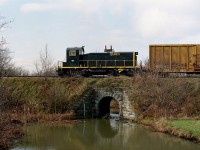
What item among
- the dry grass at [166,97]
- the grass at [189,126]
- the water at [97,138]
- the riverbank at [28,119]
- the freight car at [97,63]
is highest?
the freight car at [97,63]

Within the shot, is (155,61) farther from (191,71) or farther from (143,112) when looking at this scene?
(143,112)

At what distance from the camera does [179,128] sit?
935 inches

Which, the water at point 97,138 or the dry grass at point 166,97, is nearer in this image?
the water at point 97,138

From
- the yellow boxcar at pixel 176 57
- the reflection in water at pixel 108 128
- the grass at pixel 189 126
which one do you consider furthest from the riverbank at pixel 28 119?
the yellow boxcar at pixel 176 57

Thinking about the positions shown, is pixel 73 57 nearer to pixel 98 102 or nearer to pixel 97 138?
pixel 98 102

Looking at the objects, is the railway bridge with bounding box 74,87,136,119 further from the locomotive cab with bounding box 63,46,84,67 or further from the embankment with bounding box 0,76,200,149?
the locomotive cab with bounding box 63,46,84,67

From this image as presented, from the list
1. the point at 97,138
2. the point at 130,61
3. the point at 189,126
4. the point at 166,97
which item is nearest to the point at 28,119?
the point at 97,138

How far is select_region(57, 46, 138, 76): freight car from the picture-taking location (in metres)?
37.6

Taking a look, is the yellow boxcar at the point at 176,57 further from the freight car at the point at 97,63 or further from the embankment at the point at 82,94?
the embankment at the point at 82,94

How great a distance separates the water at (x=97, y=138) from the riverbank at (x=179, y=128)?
538mm

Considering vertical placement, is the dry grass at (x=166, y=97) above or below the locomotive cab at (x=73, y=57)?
below

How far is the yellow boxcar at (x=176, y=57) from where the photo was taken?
118 feet

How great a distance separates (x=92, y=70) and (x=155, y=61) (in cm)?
740

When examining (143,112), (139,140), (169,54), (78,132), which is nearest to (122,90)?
(143,112)
